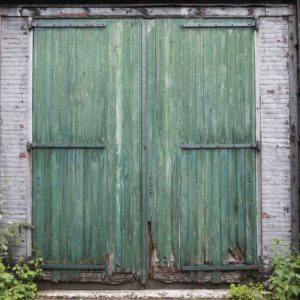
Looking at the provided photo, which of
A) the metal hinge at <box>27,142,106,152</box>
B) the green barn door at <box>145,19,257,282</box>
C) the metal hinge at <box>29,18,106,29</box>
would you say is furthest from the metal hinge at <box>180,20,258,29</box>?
the metal hinge at <box>27,142,106,152</box>

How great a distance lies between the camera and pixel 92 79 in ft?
16.8

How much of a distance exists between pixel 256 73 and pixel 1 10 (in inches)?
120

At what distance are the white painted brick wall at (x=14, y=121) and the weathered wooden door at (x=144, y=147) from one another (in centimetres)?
14

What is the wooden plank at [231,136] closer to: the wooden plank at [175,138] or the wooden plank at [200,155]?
the wooden plank at [200,155]

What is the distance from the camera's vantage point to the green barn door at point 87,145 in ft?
16.5

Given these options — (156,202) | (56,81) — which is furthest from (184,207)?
(56,81)

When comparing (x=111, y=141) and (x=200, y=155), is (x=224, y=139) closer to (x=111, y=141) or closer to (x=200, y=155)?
(x=200, y=155)

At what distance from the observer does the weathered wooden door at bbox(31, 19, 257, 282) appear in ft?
16.5

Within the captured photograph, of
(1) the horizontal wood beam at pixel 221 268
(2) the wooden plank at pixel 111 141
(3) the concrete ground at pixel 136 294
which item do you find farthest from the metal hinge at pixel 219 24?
(3) the concrete ground at pixel 136 294

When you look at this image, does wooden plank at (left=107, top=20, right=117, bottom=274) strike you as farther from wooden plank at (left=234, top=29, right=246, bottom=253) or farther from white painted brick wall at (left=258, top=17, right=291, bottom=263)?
white painted brick wall at (left=258, top=17, right=291, bottom=263)

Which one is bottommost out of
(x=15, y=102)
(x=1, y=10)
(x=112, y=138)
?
(x=112, y=138)

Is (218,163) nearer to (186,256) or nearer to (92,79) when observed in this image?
(186,256)

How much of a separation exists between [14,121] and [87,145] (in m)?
0.89

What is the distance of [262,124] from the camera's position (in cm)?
508
